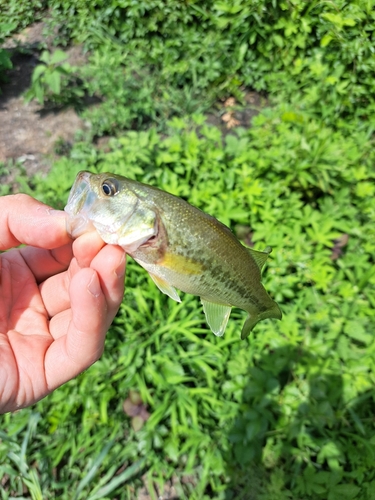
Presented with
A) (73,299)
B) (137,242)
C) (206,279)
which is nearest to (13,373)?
(73,299)

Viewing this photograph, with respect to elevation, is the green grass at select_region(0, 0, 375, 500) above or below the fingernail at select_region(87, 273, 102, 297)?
below

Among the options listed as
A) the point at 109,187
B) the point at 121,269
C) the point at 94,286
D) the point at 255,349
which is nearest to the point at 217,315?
the point at 121,269

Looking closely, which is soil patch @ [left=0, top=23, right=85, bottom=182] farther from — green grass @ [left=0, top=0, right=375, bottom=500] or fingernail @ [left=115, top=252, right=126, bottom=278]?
fingernail @ [left=115, top=252, right=126, bottom=278]

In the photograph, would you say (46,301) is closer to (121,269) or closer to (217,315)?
(121,269)

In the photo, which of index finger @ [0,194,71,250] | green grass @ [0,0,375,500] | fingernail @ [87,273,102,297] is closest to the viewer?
fingernail @ [87,273,102,297]

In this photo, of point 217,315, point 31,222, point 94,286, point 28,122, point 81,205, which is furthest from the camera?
point 28,122

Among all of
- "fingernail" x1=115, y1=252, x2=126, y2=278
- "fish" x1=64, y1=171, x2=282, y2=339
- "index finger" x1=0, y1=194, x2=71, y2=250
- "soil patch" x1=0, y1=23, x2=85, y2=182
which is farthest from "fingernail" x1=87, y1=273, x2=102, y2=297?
"soil patch" x1=0, y1=23, x2=85, y2=182

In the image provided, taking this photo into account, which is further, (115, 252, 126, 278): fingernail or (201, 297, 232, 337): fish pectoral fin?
(201, 297, 232, 337): fish pectoral fin

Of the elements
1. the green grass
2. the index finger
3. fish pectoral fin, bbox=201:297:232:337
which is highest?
the index finger
